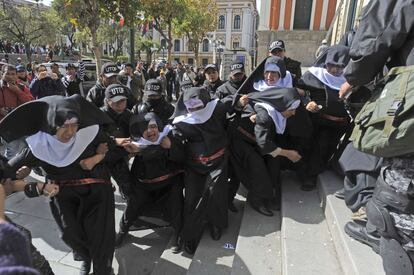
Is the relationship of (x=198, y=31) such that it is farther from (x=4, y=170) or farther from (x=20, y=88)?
(x=4, y=170)

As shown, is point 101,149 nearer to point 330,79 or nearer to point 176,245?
point 176,245

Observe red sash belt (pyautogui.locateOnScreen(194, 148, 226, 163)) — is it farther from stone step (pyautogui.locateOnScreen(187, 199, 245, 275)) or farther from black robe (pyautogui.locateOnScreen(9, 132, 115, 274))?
black robe (pyautogui.locateOnScreen(9, 132, 115, 274))

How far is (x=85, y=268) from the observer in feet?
10.2

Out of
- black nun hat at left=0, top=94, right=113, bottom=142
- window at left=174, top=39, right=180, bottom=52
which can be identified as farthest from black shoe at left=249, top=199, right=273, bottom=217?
window at left=174, top=39, right=180, bottom=52

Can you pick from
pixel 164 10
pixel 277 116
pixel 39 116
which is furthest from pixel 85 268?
pixel 164 10

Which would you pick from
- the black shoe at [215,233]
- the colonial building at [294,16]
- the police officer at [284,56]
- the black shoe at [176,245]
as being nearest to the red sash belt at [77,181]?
the black shoe at [176,245]

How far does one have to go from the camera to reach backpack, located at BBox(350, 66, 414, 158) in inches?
64.7

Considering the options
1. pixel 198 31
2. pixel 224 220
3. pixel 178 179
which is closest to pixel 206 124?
pixel 178 179

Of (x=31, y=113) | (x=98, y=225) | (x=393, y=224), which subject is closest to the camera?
(x=393, y=224)

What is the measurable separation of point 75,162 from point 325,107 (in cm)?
266

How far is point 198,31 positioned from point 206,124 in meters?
29.1

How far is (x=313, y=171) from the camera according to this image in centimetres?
382

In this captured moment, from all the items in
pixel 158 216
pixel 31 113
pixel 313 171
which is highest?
pixel 31 113

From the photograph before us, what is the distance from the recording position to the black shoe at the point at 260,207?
3626 millimetres
